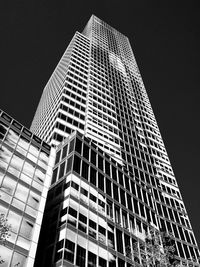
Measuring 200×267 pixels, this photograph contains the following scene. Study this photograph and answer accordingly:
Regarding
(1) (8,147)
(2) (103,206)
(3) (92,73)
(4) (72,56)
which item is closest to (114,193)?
(2) (103,206)

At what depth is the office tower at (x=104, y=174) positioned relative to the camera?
3728 centimetres

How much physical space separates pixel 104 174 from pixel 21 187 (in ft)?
68.0

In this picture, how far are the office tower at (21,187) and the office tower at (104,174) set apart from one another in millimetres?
4606

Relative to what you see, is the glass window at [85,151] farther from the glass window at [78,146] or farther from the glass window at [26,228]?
the glass window at [26,228]

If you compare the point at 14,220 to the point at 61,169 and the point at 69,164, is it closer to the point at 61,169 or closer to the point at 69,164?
the point at 69,164

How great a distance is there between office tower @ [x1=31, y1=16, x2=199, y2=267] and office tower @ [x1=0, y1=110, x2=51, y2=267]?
15.1 feet

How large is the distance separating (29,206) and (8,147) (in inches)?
330

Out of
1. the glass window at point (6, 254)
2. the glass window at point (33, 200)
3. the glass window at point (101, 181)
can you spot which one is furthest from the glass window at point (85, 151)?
the glass window at point (6, 254)

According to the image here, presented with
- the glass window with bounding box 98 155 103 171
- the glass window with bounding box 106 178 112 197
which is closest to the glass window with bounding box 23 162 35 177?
the glass window with bounding box 106 178 112 197

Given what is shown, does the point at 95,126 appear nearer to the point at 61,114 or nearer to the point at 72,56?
the point at 61,114

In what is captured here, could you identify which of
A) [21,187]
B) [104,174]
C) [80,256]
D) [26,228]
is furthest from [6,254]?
[104,174]

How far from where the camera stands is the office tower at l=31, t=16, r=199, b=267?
1468 inches

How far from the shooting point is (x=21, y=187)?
33594 millimetres

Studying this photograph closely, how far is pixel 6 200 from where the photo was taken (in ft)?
99.9
